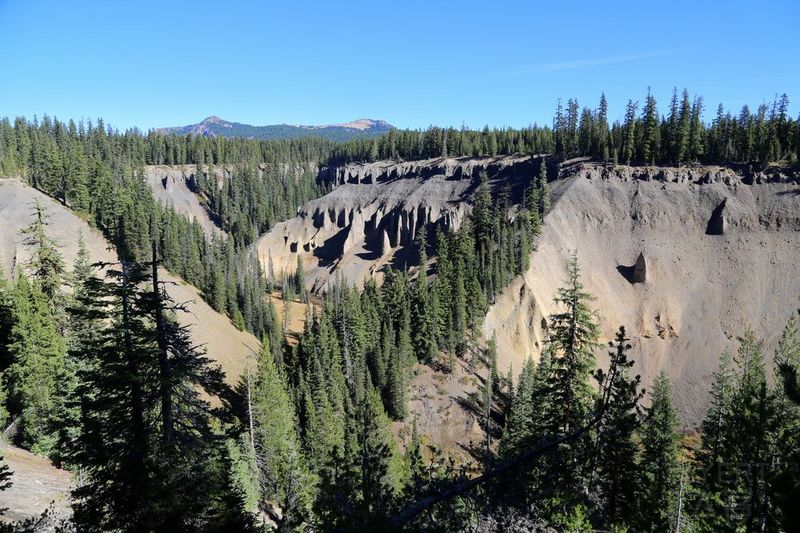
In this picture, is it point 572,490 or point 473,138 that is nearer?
point 572,490

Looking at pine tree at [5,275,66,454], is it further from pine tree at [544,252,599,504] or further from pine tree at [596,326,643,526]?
pine tree at [596,326,643,526]

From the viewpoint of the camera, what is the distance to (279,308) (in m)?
109

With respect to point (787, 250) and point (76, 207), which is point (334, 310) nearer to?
point (76, 207)

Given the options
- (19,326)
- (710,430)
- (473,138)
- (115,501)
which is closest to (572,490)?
(115,501)

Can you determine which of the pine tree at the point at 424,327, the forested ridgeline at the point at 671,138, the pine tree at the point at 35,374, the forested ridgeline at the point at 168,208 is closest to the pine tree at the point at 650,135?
the forested ridgeline at the point at 671,138

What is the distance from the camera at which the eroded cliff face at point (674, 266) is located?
79.1 meters

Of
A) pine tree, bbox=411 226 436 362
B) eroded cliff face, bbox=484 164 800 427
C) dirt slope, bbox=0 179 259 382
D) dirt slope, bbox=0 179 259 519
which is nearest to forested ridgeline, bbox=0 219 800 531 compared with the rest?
dirt slope, bbox=0 179 259 519

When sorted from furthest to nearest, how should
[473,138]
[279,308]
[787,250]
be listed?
[473,138], [279,308], [787,250]

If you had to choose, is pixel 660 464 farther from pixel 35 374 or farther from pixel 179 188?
pixel 179 188

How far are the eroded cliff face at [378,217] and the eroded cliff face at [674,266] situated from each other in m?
30.5

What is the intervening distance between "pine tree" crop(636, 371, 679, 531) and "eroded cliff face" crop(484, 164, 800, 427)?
110 ft

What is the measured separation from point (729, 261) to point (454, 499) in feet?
322

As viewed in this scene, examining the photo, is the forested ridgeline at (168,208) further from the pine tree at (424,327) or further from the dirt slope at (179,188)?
the pine tree at (424,327)

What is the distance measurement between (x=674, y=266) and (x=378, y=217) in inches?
3091
